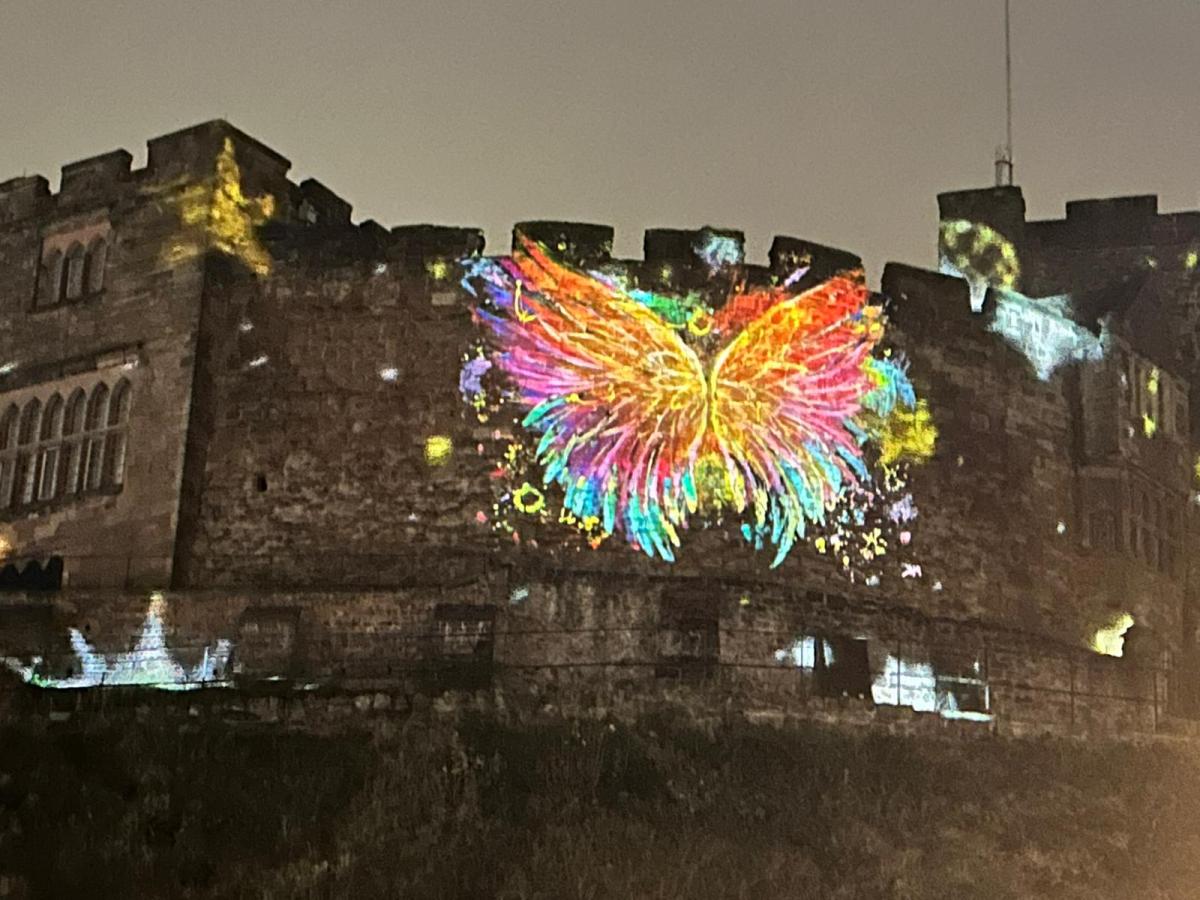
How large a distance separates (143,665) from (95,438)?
15.3 ft

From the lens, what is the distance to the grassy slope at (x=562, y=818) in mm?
19984

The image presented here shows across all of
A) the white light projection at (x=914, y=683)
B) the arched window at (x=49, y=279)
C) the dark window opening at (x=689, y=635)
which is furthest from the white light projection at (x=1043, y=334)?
the arched window at (x=49, y=279)

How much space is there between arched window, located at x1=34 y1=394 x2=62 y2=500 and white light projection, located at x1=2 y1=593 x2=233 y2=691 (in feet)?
11.8

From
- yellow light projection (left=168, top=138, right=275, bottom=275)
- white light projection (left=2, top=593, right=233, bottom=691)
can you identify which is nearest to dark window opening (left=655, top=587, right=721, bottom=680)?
white light projection (left=2, top=593, right=233, bottom=691)

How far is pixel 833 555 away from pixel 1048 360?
20.7 feet

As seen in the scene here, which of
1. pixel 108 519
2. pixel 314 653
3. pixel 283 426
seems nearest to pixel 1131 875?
pixel 314 653

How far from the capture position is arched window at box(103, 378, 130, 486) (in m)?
29.5

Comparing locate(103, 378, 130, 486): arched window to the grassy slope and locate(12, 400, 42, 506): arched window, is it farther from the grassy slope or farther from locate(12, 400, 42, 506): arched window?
the grassy slope

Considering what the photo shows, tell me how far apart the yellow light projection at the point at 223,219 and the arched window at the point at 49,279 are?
2.70 meters

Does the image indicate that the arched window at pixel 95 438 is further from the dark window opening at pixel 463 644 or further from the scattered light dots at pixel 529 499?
the scattered light dots at pixel 529 499

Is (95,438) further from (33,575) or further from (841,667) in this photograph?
(841,667)

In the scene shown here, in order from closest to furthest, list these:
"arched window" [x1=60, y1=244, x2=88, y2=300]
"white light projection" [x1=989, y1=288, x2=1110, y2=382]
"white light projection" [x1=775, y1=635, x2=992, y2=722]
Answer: "white light projection" [x1=775, y1=635, x2=992, y2=722] < "arched window" [x1=60, y1=244, x2=88, y2=300] < "white light projection" [x1=989, y1=288, x2=1110, y2=382]

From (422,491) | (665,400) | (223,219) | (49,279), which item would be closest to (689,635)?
(665,400)

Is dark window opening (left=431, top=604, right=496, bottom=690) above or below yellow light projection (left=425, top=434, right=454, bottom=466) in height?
below
